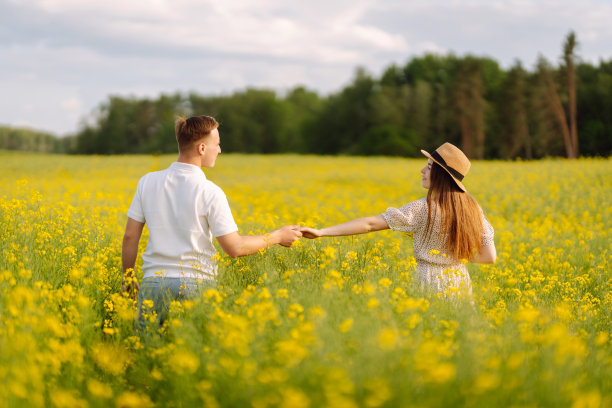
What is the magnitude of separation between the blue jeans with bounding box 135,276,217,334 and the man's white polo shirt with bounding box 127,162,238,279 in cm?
5

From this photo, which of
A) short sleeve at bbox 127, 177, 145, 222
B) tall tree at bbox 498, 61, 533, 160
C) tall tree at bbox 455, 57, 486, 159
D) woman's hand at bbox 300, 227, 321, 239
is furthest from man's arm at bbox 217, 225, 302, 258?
tall tree at bbox 498, 61, 533, 160

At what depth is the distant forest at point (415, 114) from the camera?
151 ft

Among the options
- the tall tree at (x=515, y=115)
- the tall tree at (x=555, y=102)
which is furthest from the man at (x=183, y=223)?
the tall tree at (x=515, y=115)

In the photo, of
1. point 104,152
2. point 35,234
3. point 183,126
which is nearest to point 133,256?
point 183,126

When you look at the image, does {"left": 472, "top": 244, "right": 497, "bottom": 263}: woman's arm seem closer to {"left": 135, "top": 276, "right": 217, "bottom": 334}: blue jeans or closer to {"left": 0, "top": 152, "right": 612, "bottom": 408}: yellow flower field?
{"left": 0, "top": 152, "right": 612, "bottom": 408}: yellow flower field

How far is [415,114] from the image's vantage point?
184 feet

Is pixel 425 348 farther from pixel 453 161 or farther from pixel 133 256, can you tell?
pixel 133 256

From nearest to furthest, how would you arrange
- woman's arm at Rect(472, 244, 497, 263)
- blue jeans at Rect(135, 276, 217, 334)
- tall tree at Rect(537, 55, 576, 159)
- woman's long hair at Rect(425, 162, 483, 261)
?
blue jeans at Rect(135, 276, 217, 334) < woman's long hair at Rect(425, 162, 483, 261) < woman's arm at Rect(472, 244, 497, 263) < tall tree at Rect(537, 55, 576, 159)

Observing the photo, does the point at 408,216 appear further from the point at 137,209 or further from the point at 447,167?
the point at 137,209

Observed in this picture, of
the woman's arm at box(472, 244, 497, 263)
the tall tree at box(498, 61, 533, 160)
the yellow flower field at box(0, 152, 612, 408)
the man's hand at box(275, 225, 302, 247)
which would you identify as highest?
the tall tree at box(498, 61, 533, 160)

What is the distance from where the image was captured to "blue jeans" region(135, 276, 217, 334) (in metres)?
3.60

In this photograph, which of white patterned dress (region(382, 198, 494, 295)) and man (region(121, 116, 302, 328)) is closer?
man (region(121, 116, 302, 328))

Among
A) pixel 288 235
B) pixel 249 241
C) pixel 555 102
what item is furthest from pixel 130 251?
pixel 555 102

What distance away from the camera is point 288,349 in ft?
7.70
